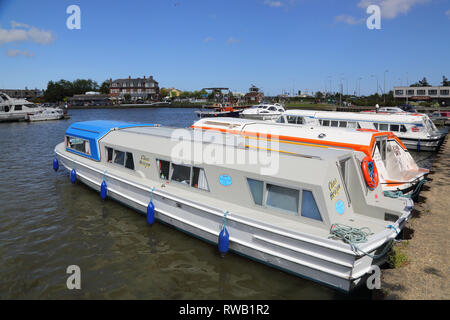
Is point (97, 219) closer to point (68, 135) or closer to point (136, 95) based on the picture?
point (68, 135)

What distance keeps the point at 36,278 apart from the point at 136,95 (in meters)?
144

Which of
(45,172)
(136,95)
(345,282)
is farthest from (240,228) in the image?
(136,95)

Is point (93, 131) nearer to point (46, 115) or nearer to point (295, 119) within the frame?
point (295, 119)

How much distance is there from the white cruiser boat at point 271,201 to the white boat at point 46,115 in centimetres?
5320

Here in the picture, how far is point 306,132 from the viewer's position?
48.2 feet

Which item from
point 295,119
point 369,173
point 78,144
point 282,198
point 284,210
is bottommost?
point 284,210

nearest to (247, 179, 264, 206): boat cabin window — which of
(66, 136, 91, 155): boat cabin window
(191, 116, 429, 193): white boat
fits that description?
(191, 116, 429, 193): white boat

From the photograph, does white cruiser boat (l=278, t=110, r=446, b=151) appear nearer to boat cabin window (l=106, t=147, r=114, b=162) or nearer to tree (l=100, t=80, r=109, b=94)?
boat cabin window (l=106, t=147, r=114, b=162)

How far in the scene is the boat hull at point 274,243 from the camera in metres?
6.16

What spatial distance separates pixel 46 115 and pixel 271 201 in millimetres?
61315

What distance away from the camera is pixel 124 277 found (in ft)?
25.1

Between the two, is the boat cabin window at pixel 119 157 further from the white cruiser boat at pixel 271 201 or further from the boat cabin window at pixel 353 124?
the boat cabin window at pixel 353 124

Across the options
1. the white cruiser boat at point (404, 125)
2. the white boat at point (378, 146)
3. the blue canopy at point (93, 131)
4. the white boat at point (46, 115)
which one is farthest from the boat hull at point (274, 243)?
the white boat at point (46, 115)

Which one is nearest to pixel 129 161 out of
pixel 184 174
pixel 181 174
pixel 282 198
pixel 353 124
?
pixel 181 174
